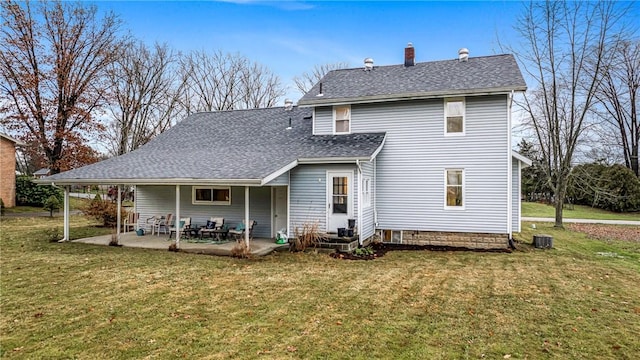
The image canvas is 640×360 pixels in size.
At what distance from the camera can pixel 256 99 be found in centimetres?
3478

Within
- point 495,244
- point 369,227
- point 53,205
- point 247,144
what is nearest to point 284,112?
point 247,144

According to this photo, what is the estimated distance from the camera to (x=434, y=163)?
1247 cm

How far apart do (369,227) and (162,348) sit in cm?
888

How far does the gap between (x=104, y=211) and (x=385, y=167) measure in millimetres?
13477

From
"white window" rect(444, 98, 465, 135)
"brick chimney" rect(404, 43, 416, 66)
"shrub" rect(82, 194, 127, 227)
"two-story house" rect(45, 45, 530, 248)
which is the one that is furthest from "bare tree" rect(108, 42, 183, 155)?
"white window" rect(444, 98, 465, 135)

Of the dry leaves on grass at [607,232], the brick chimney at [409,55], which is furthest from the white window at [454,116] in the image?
the dry leaves on grass at [607,232]

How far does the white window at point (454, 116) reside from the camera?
1223 centimetres

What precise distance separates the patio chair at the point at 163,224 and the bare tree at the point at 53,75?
12.9 metres

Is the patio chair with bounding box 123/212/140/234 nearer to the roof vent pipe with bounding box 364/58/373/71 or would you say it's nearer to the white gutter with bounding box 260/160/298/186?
the white gutter with bounding box 260/160/298/186

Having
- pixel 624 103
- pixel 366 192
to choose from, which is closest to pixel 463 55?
pixel 366 192

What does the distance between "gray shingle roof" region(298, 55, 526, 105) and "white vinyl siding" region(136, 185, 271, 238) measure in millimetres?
4125

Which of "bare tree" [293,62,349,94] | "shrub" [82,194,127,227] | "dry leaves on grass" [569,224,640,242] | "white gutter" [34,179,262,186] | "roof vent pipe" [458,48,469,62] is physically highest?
"bare tree" [293,62,349,94]

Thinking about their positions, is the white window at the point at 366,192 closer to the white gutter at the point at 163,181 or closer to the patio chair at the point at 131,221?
the white gutter at the point at 163,181

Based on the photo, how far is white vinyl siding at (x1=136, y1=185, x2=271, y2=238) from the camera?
1350 cm
